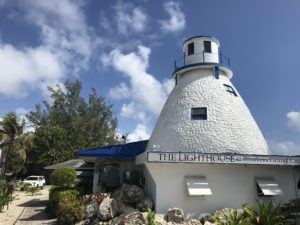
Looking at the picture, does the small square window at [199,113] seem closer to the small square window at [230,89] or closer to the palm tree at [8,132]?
the small square window at [230,89]

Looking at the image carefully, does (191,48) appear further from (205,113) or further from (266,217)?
(266,217)

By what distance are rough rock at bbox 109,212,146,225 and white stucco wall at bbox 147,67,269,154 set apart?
4.72m

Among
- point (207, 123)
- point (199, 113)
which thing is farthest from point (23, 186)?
point (207, 123)

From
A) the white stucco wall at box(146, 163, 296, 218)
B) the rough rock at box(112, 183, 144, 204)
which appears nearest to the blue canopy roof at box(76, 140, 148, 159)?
the rough rock at box(112, 183, 144, 204)

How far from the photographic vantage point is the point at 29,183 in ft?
113

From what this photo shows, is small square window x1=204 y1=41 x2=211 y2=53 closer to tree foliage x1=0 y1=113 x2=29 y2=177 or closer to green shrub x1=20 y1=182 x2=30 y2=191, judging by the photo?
tree foliage x1=0 y1=113 x2=29 y2=177

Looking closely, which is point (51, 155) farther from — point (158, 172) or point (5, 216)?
point (158, 172)

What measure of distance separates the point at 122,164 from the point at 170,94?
18.1 ft

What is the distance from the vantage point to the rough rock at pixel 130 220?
13102mm

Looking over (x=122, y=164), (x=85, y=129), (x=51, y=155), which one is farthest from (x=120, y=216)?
(x=85, y=129)

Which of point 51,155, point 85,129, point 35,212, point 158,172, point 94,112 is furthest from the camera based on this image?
point 94,112

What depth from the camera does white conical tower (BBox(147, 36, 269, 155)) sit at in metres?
16.9

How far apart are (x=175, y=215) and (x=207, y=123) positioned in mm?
5602

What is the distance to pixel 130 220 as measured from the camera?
13234 millimetres
